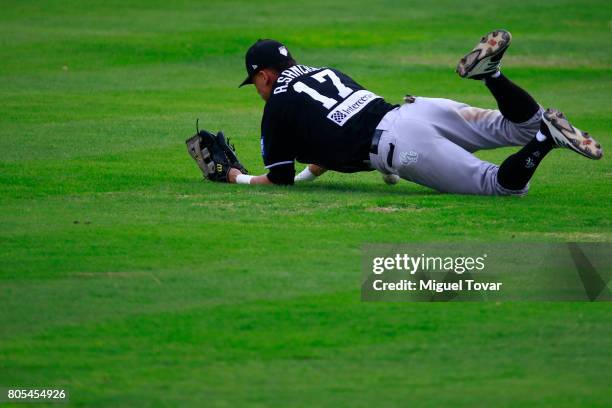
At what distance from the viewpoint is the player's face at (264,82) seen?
1042 cm

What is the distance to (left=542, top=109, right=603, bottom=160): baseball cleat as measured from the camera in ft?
29.1

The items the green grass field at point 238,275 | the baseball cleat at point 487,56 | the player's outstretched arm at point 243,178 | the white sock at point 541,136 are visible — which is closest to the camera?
the green grass field at point 238,275

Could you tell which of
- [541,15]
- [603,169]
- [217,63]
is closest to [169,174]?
[603,169]

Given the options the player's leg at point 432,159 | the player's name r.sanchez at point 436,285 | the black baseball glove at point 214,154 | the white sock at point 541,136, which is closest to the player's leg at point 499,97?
the player's leg at point 432,159

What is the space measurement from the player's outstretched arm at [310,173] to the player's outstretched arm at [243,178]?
45 cm

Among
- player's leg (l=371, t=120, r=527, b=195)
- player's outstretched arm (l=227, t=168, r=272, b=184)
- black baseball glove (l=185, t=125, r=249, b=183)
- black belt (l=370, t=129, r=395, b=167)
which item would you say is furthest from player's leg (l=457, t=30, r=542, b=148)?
black baseball glove (l=185, t=125, r=249, b=183)

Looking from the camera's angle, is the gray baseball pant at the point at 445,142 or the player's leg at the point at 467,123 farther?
the player's leg at the point at 467,123

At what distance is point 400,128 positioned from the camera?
9.75m

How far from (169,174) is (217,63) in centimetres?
895

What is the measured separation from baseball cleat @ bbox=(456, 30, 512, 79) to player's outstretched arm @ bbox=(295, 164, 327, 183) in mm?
1858

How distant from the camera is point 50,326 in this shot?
659 centimetres

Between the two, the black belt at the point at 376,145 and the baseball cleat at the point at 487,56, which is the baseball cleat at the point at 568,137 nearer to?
the baseball cleat at the point at 487,56

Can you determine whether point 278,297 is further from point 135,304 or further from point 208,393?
point 208,393

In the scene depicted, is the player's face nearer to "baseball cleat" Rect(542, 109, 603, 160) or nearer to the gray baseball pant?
the gray baseball pant
